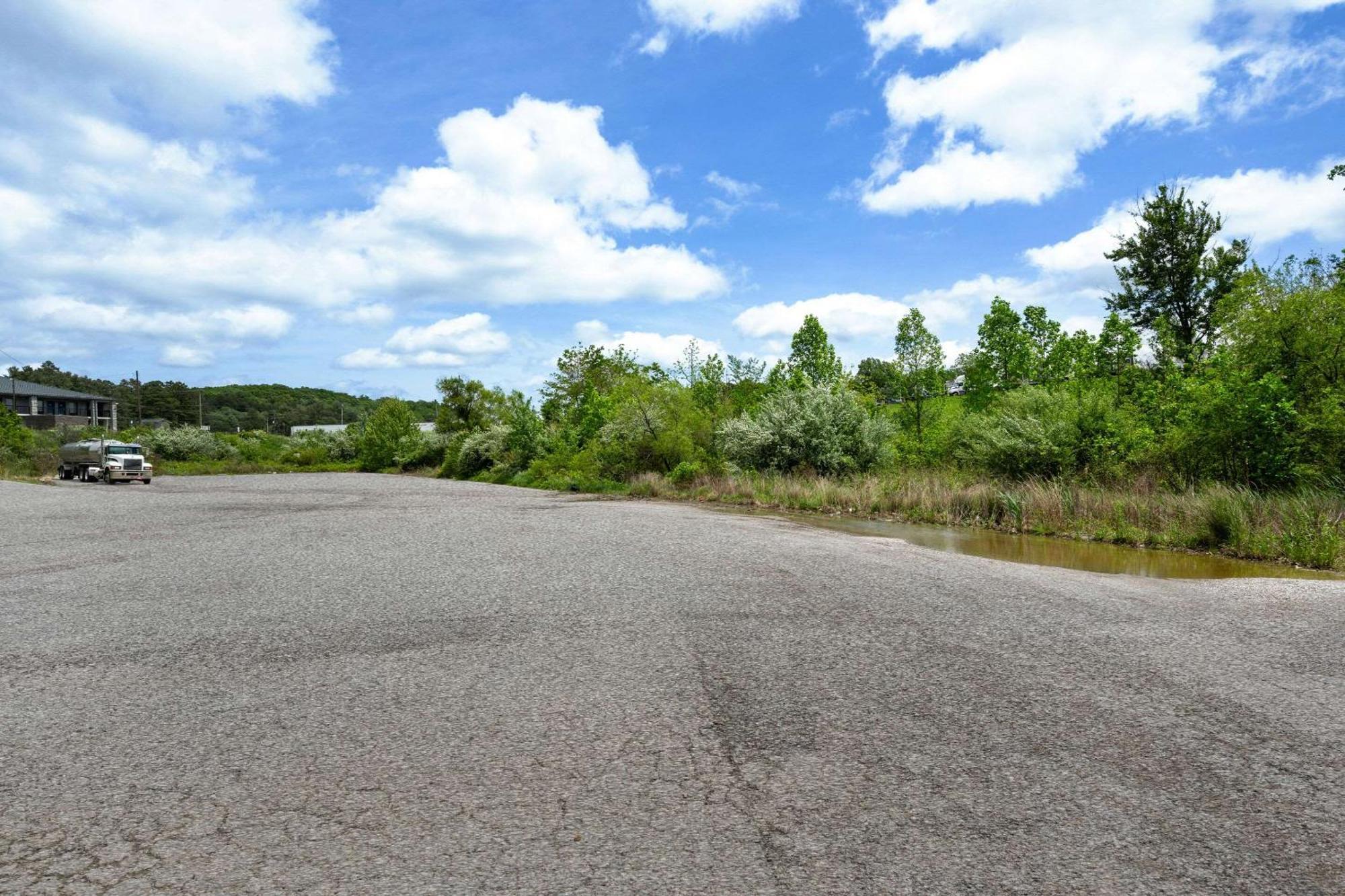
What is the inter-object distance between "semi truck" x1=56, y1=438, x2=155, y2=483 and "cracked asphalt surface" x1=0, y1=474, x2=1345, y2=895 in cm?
3258

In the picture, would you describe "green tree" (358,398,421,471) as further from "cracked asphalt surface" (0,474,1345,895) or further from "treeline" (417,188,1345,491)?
"cracked asphalt surface" (0,474,1345,895)

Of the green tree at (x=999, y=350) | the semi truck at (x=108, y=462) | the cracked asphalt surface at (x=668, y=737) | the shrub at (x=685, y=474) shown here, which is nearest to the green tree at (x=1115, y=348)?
the green tree at (x=999, y=350)

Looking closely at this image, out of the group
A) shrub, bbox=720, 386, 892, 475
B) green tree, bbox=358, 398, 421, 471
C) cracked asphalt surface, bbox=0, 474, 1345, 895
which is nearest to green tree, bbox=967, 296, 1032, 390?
shrub, bbox=720, 386, 892, 475

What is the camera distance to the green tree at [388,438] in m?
58.5

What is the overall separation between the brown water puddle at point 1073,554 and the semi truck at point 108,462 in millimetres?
32505

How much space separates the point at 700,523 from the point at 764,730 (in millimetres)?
11602

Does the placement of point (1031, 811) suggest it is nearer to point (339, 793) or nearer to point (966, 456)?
point (339, 793)

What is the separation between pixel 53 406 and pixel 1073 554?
101 m

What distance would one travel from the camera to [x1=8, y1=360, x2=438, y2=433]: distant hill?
113500 millimetres

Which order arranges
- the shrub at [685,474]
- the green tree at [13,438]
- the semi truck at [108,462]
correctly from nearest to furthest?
1. the shrub at [685,474]
2. the semi truck at [108,462]
3. the green tree at [13,438]

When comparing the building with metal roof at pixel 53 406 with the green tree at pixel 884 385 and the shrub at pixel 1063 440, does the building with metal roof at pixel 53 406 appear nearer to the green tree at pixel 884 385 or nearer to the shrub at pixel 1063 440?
the green tree at pixel 884 385

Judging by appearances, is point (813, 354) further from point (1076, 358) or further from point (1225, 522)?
point (1225, 522)

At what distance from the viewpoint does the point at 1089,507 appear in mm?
17641

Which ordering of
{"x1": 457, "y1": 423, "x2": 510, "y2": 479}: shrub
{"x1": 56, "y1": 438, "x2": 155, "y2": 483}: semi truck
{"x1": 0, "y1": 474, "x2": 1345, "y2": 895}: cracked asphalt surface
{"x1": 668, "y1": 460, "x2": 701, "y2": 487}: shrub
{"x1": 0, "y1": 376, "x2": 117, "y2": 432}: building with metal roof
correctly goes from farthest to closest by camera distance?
{"x1": 0, "y1": 376, "x2": 117, "y2": 432}: building with metal roof → {"x1": 457, "y1": 423, "x2": 510, "y2": 479}: shrub → {"x1": 56, "y1": 438, "x2": 155, "y2": 483}: semi truck → {"x1": 668, "y1": 460, "x2": 701, "y2": 487}: shrub → {"x1": 0, "y1": 474, "x2": 1345, "y2": 895}: cracked asphalt surface
